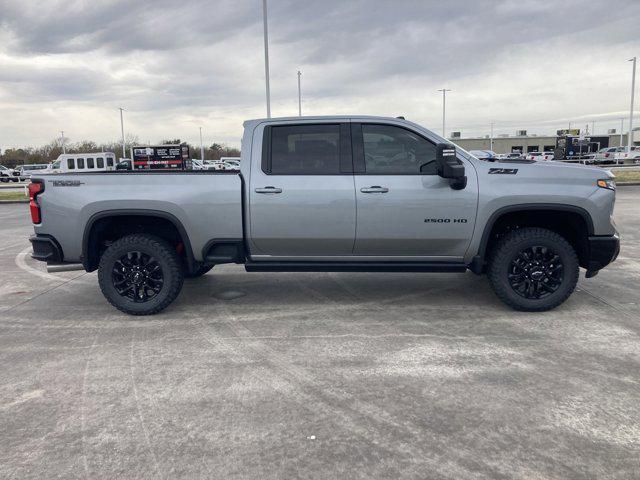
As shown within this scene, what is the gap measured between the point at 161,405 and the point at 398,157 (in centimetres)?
321

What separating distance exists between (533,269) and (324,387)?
108 inches

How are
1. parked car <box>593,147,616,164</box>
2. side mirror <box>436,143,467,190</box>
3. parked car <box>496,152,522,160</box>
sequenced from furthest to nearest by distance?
parked car <box>593,147,616,164</box>
parked car <box>496,152,522,160</box>
side mirror <box>436,143,467,190</box>

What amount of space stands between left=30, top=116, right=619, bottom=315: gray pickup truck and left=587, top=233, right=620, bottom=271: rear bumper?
0.4 inches

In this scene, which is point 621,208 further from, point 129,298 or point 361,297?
point 129,298

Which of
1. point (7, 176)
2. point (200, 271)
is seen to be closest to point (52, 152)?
point (7, 176)

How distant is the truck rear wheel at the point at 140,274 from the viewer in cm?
523

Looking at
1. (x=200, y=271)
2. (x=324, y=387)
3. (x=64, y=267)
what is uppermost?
(x=64, y=267)

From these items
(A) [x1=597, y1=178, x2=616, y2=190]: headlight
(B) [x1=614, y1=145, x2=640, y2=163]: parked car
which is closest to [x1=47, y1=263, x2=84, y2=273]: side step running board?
(A) [x1=597, y1=178, x2=616, y2=190]: headlight

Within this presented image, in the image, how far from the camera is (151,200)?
5.09 metres

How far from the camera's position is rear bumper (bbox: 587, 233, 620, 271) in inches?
197

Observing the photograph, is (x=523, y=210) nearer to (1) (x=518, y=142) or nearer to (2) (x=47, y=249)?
(2) (x=47, y=249)

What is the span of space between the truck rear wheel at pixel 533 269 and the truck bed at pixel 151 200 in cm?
271

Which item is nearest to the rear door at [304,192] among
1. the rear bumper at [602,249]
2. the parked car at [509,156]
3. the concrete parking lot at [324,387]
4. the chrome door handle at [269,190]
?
the chrome door handle at [269,190]

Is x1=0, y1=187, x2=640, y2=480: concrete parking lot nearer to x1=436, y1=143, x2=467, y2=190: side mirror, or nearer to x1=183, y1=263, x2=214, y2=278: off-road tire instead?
x1=183, y1=263, x2=214, y2=278: off-road tire
